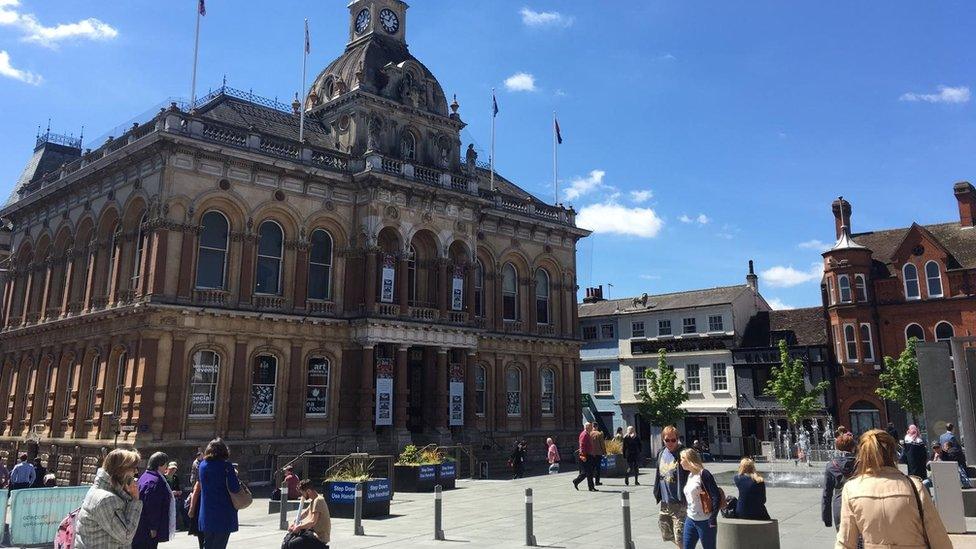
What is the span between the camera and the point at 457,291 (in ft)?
110

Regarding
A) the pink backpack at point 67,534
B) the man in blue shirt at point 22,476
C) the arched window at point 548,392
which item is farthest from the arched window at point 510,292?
the pink backpack at point 67,534

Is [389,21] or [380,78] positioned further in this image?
[389,21]

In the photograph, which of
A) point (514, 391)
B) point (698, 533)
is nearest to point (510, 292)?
point (514, 391)

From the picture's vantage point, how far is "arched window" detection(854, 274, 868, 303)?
4228 cm

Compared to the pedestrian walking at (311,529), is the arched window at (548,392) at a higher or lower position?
higher

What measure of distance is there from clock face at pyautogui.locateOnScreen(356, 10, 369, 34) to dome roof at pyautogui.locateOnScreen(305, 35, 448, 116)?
1.14 metres

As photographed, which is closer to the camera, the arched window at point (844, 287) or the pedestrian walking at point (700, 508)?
the pedestrian walking at point (700, 508)

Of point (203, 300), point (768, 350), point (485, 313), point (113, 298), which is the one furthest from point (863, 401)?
point (113, 298)

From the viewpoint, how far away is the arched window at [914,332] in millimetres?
40531

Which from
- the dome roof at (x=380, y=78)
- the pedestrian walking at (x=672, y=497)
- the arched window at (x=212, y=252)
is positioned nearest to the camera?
the pedestrian walking at (x=672, y=497)

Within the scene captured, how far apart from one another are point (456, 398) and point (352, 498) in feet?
50.3

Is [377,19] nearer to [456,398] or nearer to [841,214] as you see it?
[456,398]

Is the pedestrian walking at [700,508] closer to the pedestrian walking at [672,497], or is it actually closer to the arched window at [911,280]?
the pedestrian walking at [672,497]

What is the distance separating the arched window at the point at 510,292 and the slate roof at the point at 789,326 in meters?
16.8
